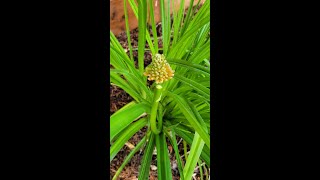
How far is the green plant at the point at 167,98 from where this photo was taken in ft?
2.24

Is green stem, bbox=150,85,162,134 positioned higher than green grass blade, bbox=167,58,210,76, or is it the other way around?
green grass blade, bbox=167,58,210,76

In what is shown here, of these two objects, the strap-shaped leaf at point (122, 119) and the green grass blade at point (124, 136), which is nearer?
the strap-shaped leaf at point (122, 119)

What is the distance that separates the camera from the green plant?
2.24 ft

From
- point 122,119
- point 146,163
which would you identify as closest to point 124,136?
point 146,163

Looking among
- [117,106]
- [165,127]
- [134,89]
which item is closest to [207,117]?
[165,127]

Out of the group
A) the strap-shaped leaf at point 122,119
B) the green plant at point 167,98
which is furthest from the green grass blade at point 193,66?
the strap-shaped leaf at point 122,119

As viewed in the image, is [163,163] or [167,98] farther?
[167,98]

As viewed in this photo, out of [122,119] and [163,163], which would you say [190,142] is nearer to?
[163,163]

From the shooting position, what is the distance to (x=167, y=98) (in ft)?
3.20

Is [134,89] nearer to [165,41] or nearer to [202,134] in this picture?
[165,41]

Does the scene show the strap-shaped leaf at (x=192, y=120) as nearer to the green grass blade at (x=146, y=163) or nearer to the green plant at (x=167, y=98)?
the green plant at (x=167, y=98)

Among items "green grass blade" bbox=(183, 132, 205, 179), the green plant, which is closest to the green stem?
the green plant

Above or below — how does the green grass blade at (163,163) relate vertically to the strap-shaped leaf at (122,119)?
below

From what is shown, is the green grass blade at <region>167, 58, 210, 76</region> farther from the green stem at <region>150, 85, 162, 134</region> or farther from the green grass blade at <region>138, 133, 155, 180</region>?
the green grass blade at <region>138, 133, 155, 180</region>
